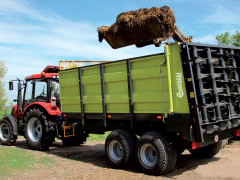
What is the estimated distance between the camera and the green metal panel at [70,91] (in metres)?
7.25

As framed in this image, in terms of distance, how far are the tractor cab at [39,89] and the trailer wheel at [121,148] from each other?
3120mm

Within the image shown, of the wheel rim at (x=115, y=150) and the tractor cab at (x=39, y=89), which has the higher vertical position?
the tractor cab at (x=39, y=89)

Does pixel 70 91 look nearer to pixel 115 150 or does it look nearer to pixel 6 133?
pixel 115 150

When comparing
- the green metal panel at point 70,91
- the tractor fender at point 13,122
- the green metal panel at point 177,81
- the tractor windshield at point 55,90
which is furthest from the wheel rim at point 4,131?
the green metal panel at point 177,81

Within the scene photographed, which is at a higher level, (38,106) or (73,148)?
(38,106)

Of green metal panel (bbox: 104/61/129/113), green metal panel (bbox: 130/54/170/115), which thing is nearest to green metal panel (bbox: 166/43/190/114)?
green metal panel (bbox: 130/54/170/115)

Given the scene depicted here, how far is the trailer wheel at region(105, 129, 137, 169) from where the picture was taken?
5801 mm

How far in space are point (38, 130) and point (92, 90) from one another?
310 centimetres

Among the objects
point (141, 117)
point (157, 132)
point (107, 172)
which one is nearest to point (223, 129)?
point (157, 132)

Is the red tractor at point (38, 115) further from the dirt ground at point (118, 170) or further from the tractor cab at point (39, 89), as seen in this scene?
the dirt ground at point (118, 170)

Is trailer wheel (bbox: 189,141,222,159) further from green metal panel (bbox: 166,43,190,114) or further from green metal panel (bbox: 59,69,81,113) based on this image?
green metal panel (bbox: 59,69,81,113)

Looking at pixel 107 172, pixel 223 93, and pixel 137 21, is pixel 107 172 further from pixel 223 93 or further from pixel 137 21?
pixel 137 21

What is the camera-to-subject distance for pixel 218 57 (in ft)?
18.9

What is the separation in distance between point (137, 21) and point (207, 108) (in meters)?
2.74
